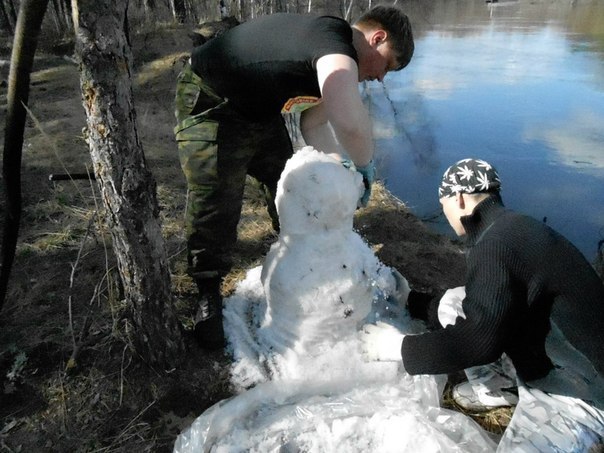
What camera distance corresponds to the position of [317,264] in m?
1.93

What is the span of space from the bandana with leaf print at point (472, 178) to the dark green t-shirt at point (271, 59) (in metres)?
0.58

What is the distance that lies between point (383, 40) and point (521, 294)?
113 cm

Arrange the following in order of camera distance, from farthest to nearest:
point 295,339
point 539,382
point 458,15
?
point 458,15 → point 295,339 → point 539,382

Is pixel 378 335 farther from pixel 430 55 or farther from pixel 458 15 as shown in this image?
pixel 458 15

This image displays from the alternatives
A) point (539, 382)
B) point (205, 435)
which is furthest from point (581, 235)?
point (205, 435)

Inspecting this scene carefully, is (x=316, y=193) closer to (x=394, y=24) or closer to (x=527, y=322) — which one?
(x=394, y=24)

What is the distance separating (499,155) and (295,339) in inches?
198

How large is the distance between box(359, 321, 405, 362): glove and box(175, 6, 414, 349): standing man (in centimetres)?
62

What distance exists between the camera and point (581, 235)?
4.62 meters

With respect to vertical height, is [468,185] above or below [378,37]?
below

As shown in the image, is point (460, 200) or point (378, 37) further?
point (378, 37)

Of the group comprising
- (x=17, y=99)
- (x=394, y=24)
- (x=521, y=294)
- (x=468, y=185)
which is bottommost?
(x=521, y=294)

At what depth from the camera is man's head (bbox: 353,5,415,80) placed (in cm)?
188

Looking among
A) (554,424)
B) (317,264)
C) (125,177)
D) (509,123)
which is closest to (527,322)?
(554,424)
